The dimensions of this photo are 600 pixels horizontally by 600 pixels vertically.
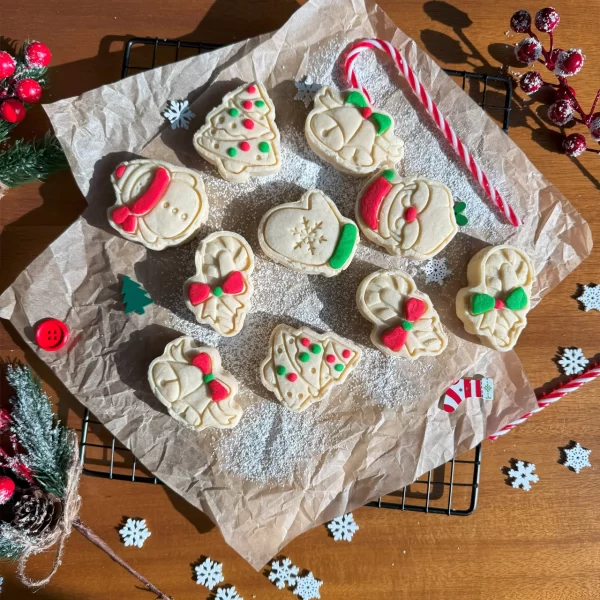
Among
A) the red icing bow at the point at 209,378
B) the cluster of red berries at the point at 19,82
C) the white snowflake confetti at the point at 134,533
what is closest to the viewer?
the cluster of red berries at the point at 19,82

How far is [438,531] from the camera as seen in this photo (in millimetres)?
2023

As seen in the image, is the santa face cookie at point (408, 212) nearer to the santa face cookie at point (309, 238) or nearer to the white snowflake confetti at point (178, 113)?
the santa face cookie at point (309, 238)

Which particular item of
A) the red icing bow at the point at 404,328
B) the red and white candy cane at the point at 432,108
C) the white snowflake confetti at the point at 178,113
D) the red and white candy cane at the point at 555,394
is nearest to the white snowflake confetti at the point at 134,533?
the red icing bow at the point at 404,328

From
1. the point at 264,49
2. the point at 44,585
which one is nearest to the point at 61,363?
the point at 44,585

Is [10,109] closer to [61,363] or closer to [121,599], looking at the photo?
[61,363]

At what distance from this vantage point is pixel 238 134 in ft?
6.21

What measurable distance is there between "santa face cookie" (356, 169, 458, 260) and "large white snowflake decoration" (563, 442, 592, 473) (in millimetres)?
941

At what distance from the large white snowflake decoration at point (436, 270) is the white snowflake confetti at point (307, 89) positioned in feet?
2.51

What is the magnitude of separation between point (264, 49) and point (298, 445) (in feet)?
4.80

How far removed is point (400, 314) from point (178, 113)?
1.09 m

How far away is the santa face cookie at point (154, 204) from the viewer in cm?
185

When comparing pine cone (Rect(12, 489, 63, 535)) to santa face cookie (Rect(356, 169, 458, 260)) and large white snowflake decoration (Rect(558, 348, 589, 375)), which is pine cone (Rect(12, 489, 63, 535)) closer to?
santa face cookie (Rect(356, 169, 458, 260))

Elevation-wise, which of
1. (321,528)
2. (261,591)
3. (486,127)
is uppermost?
(486,127)

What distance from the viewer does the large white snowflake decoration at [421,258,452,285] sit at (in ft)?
6.59
